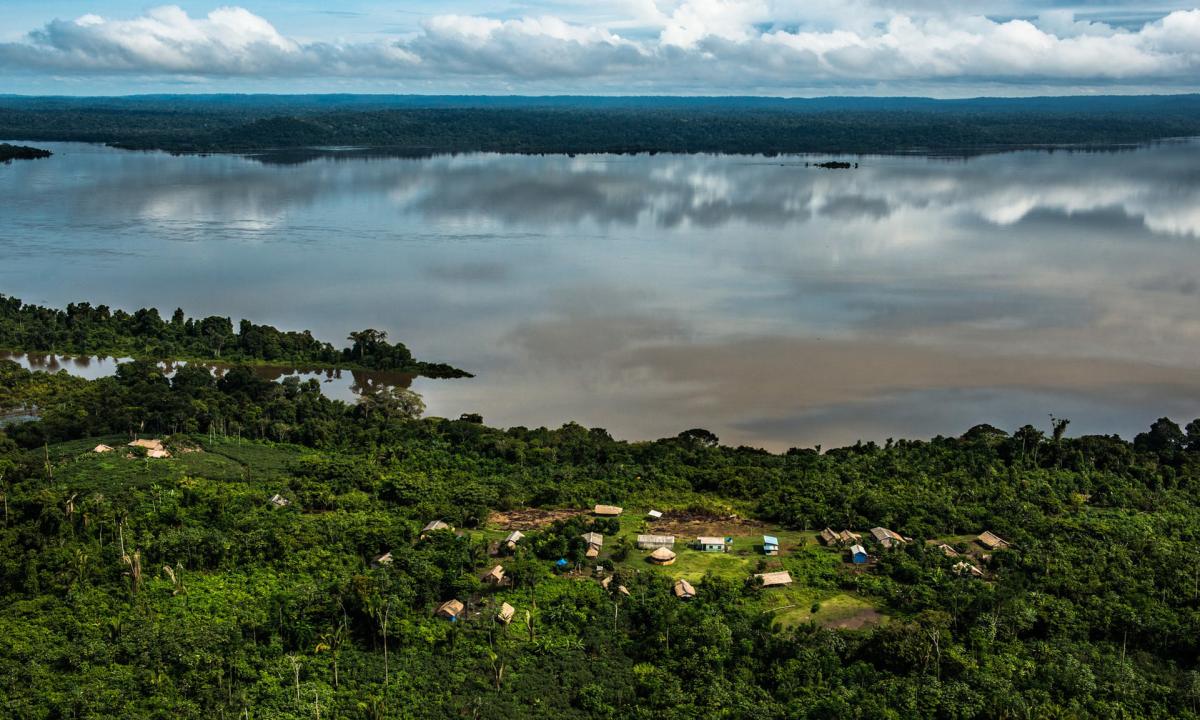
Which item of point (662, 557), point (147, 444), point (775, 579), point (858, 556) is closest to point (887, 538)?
point (858, 556)

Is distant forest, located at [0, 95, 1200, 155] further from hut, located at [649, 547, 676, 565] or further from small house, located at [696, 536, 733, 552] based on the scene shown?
hut, located at [649, 547, 676, 565]

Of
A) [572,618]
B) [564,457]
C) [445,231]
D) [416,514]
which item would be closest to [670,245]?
[445,231]

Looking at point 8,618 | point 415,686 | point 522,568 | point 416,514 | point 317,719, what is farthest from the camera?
point 416,514

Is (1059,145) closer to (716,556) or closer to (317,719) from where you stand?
(716,556)

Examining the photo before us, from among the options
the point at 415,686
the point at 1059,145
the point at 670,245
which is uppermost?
the point at 1059,145

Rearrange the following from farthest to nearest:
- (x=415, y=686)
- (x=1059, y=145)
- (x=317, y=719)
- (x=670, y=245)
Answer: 1. (x=1059, y=145)
2. (x=670, y=245)
3. (x=415, y=686)
4. (x=317, y=719)

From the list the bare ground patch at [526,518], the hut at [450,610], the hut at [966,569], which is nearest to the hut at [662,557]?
the bare ground patch at [526,518]
